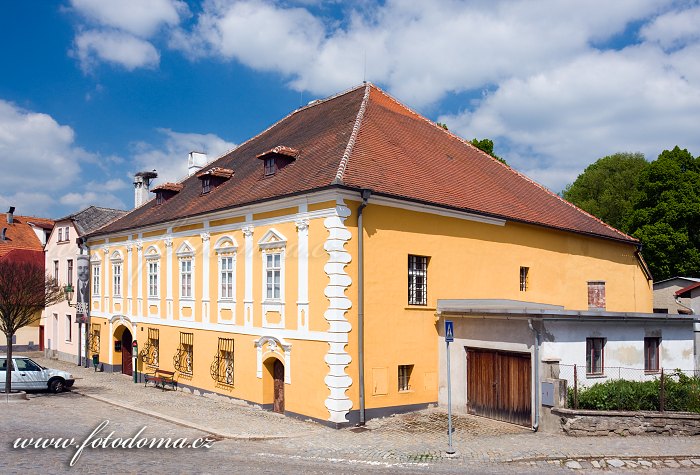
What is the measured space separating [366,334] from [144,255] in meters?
13.6

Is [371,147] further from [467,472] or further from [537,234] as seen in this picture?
[467,472]

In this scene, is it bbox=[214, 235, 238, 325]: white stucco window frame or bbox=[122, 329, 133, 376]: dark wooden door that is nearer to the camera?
bbox=[214, 235, 238, 325]: white stucco window frame

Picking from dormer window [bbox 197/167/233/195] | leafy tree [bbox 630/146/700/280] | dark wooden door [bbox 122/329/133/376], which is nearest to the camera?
dormer window [bbox 197/167/233/195]

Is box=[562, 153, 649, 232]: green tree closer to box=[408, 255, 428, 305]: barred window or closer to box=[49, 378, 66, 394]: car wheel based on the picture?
box=[408, 255, 428, 305]: barred window

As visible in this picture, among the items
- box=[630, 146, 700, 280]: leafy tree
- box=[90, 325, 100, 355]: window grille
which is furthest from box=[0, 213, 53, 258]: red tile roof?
box=[630, 146, 700, 280]: leafy tree

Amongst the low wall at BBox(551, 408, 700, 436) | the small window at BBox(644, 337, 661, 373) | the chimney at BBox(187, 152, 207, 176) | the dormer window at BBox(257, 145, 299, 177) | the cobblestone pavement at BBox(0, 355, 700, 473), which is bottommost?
the cobblestone pavement at BBox(0, 355, 700, 473)

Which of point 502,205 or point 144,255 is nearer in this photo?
point 502,205

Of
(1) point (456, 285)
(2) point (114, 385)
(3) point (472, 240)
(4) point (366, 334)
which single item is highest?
(3) point (472, 240)

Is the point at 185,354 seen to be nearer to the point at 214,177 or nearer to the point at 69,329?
the point at 214,177

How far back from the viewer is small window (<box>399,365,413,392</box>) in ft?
60.9

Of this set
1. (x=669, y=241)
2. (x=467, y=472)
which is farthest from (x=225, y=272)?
(x=669, y=241)

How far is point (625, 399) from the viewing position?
15719mm

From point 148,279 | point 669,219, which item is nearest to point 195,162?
point 148,279

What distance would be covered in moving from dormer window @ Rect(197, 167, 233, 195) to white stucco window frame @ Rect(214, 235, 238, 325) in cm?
356
